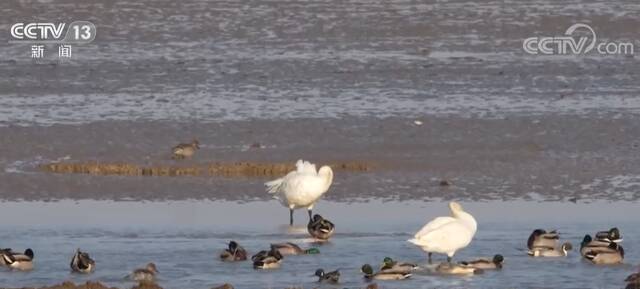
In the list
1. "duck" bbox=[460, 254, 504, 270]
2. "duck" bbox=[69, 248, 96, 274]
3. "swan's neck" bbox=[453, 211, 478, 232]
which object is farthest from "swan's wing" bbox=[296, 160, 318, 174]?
"duck" bbox=[69, 248, 96, 274]

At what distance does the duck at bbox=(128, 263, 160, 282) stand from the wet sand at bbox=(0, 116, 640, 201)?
4.16 metres

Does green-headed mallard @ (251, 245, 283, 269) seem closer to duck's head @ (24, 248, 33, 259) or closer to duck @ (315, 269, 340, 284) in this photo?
duck @ (315, 269, 340, 284)

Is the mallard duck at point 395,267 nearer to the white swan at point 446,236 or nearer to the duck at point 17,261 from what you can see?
the white swan at point 446,236

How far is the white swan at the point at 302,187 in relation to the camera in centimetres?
1524

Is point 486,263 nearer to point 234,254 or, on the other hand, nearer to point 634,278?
point 634,278

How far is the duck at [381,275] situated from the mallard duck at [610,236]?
174cm

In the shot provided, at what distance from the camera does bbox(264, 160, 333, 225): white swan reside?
600 inches

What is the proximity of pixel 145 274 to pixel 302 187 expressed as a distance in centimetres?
348

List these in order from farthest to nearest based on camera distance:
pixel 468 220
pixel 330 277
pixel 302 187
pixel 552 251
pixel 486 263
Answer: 1. pixel 302 187
2. pixel 468 220
3. pixel 552 251
4. pixel 486 263
5. pixel 330 277

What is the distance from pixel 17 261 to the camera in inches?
490

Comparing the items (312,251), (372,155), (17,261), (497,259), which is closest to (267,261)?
(312,251)

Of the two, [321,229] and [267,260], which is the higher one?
[321,229]

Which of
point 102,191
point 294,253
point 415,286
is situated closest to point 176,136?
point 102,191

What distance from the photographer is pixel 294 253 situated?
13.3m
